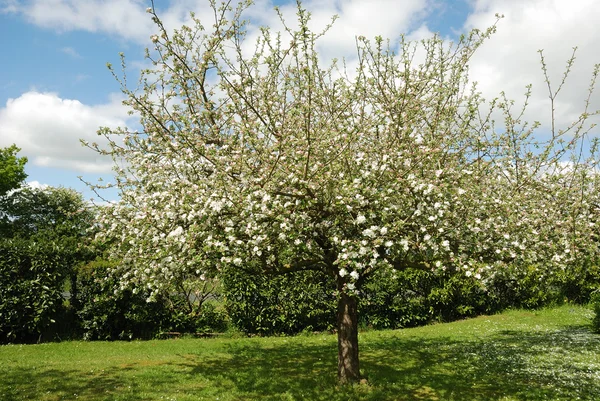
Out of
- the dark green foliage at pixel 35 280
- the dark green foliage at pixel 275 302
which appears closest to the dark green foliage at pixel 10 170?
the dark green foliage at pixel 35 280

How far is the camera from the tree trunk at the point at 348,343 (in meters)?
9.23

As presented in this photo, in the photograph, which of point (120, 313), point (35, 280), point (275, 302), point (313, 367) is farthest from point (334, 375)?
point (35, 280)

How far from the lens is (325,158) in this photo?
25.5 feet

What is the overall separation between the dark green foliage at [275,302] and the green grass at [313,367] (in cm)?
95

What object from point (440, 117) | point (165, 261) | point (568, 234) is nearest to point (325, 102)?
point (440, 117)

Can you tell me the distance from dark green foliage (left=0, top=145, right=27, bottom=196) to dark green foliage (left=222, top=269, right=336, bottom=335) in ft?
113

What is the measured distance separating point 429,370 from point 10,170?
139 ft

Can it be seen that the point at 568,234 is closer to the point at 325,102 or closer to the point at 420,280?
the point at 325,102

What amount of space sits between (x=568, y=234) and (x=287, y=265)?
19.5 ft

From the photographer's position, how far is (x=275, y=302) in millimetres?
15578

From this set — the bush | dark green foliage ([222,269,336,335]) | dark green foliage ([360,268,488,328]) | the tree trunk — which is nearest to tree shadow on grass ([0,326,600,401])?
the tree trunk

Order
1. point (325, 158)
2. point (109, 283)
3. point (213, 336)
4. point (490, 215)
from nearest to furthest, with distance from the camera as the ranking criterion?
point (325, 158)
point (490, 215)
point (109, 283)
point (213, 336)

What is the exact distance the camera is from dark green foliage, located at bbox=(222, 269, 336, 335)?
15.5 m

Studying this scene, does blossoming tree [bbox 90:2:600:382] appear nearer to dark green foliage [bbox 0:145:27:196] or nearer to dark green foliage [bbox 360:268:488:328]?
dark green foliage [bbox 360:268:488:328]
